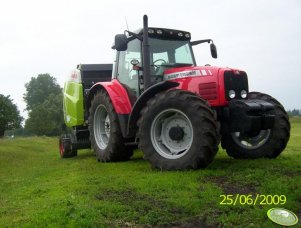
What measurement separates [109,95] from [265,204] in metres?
5.18

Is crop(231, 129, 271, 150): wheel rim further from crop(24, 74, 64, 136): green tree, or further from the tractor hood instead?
crop(24, 74, 64, 136): green tree

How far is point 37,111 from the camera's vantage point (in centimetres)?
6038

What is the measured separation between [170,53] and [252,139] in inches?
100

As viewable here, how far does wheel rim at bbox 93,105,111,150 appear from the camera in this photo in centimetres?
1061

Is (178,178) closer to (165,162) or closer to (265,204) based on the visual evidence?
(165,162)

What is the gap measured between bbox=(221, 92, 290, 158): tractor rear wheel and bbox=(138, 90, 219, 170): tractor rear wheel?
1468mm

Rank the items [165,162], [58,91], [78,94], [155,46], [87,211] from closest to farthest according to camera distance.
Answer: [87,211] < [165,162] < [155,46] < [78,94] < [58,91]

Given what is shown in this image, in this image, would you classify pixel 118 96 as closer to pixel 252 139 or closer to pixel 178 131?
pixel 178 131

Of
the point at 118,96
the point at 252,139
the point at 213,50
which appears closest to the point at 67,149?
the point at 118,96

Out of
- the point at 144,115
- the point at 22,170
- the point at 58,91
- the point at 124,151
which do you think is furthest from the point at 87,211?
the point at 58,91

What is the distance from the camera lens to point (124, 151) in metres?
9.84

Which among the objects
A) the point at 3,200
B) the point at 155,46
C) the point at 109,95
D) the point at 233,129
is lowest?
the point at 3,200

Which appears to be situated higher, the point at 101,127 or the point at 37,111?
the point at 37,111
